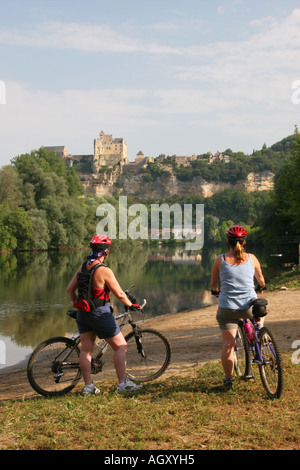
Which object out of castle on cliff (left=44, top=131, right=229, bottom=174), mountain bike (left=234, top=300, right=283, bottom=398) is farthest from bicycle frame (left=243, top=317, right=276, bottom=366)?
castle on cliff (left=44, top=131, right=229, bottom=174)

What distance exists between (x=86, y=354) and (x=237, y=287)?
190 centimetres

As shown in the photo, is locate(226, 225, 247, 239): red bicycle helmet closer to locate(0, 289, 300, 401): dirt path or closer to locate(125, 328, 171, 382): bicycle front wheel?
locate(125, 328, 171, 382): bicycle front wheel

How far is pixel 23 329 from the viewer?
44.0 ft

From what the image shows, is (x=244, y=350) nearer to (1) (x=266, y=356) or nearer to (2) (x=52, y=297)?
(1) (x=266, y=356)

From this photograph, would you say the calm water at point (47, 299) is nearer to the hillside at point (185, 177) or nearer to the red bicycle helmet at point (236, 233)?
the red bicycle helmet at point (236, 233)

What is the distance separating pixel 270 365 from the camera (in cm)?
495

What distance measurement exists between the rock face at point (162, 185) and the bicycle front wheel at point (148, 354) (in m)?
156

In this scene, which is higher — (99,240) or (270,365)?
(99,240)

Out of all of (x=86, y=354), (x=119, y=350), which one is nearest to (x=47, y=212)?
(x=86, y=354)

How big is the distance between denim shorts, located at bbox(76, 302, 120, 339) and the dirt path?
1.36 metres

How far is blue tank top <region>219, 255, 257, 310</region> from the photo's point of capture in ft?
16.7

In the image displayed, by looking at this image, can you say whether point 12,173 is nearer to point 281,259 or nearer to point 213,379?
point 281,259

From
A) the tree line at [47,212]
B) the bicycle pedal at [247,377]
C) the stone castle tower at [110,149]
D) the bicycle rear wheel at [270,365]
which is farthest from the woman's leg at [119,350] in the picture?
the stone castle tower at [110,149]
